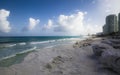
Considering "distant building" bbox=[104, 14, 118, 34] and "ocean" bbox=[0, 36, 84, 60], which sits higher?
"distant building" bbox=[104, 14, 118, 34]

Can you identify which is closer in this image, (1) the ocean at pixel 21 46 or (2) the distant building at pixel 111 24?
(1) the ocean at pixel 21 46

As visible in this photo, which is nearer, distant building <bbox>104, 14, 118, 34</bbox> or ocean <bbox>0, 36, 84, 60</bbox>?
ocean <bbox>0, 36, 84, 60</bbox>

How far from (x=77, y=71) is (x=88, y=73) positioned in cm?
52

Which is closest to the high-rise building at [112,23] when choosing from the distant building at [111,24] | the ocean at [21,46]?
the distant building at [111,24]

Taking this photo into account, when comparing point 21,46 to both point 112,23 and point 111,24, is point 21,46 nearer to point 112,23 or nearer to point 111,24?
point 111,24

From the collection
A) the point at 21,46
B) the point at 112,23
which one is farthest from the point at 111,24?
the point at 21,46

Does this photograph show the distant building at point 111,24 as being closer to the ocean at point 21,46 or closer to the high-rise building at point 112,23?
the high-rise building at point 112,23

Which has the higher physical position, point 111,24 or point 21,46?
point 111,24

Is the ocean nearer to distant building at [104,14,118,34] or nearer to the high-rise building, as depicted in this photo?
distant building at [104,14,118,34]

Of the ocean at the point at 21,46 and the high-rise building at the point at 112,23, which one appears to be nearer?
the ocean at the point at 21,46

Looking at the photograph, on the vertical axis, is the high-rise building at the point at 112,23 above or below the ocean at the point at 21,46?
above

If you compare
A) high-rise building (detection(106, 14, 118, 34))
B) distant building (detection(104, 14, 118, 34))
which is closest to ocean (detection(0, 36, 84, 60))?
distant building (detection(104, 14, 118, 34))

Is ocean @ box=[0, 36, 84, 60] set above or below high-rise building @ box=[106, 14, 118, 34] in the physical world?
below

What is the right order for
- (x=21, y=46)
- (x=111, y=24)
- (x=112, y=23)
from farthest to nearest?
(x=111, y=24), (x=112, y=23), (x=21, y=46)
